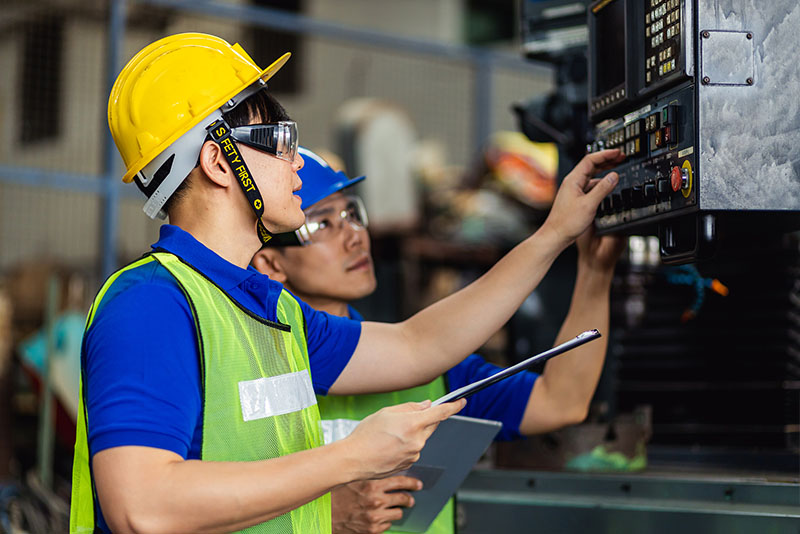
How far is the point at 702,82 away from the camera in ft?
5.03

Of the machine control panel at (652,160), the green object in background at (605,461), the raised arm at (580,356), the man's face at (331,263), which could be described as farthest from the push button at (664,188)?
the green object in background at (605,461)

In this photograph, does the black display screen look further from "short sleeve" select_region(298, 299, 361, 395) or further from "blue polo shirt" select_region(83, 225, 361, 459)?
"blue polo shirt" select_region(83, 225, 361, 459)

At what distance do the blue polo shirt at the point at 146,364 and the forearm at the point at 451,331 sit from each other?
1.40 feet

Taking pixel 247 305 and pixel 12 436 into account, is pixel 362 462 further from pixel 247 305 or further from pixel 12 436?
pixel 12 436

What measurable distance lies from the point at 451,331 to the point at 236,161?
22.0 inches

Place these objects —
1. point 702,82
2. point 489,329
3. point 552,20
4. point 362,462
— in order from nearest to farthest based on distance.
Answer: point 362,462
point 702,82
point 489,329
point 552,20

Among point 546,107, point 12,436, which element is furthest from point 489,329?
point 12,436

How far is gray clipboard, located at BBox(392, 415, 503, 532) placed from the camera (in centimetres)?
185

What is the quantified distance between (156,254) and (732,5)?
101cm

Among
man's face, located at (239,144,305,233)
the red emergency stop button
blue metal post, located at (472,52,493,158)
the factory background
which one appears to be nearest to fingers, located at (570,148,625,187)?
the red emergency stop button

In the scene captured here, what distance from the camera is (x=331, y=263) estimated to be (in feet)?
7.50

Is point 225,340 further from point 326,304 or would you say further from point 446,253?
point 446,253

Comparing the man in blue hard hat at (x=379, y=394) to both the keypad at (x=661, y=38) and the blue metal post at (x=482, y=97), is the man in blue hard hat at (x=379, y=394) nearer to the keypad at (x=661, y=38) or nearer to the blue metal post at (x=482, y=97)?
the keypad at (x=661, y=38)

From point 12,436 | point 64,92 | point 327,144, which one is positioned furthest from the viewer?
point 327,144
